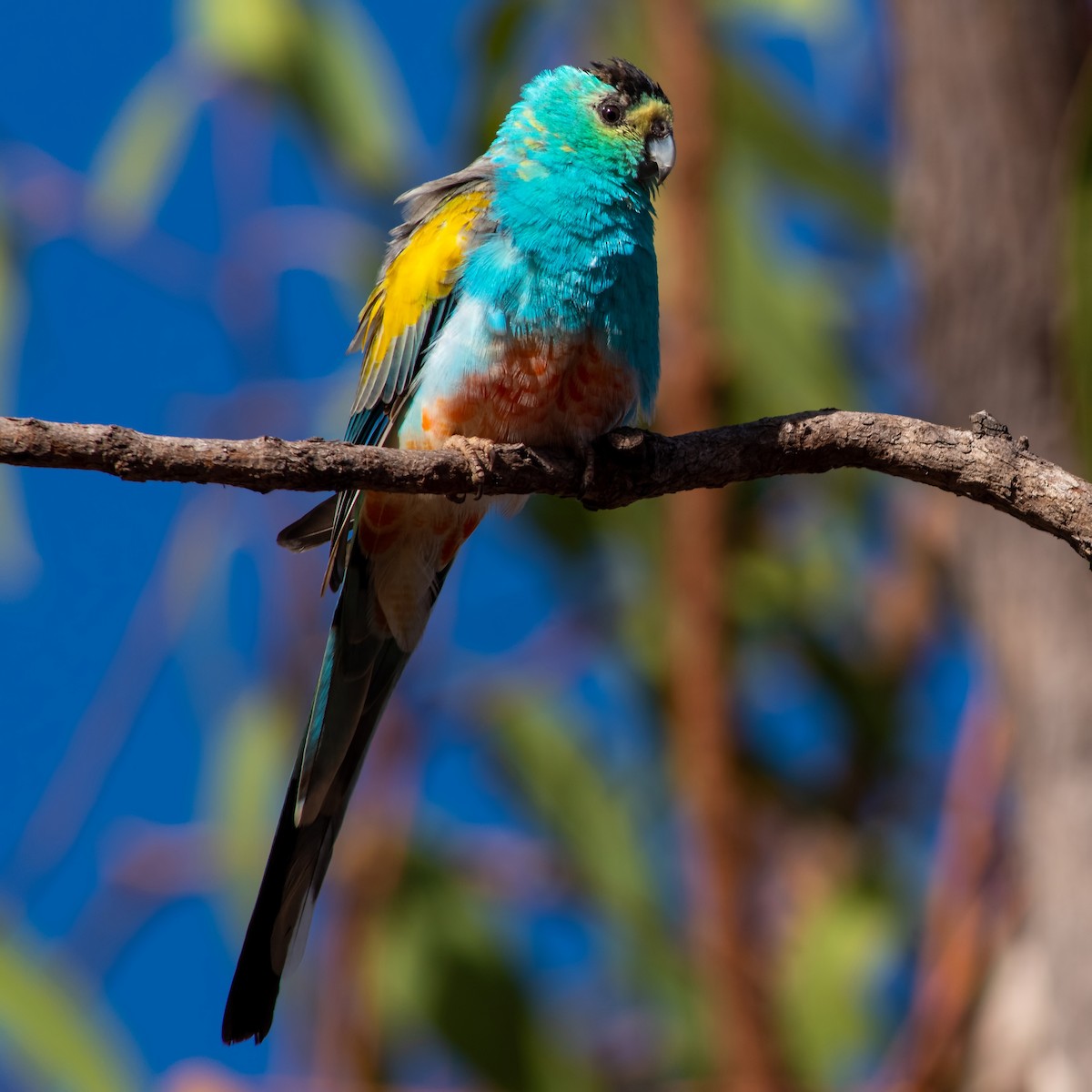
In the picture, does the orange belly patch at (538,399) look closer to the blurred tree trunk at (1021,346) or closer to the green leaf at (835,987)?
the blurred tree trunk at (1021,346)

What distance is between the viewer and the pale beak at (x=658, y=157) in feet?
11.0

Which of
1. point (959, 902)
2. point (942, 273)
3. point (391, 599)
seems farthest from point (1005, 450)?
point (959, 902)

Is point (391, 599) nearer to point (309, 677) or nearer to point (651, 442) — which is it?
point (651, 442)

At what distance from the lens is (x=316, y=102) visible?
211 inches

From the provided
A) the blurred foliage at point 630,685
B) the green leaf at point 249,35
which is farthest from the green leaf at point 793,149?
the green leaf at point 249,35

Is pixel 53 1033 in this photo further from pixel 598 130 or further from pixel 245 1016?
pixel 598 130

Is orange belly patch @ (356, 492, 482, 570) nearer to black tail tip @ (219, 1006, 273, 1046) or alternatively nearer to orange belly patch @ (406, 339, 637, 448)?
orange belly patch @ (406, 339, 637, 448)

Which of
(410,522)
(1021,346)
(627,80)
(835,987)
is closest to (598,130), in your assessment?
(627,80)

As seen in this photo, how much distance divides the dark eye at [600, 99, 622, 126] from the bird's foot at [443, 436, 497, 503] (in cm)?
89

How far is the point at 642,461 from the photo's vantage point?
2650 mm

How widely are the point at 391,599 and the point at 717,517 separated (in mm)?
1553

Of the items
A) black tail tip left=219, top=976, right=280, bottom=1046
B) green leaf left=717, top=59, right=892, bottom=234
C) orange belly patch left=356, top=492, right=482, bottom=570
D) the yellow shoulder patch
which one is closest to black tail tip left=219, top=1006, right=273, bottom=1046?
black tail tip left=219, top=976, right=280, bottom=1046

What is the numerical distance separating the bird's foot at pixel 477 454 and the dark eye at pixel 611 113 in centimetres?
89

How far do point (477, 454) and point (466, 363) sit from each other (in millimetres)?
477
